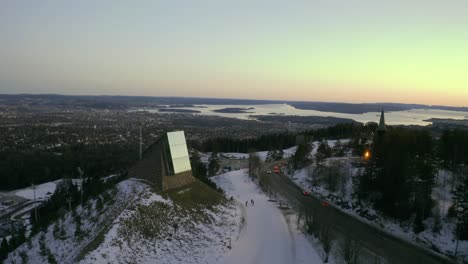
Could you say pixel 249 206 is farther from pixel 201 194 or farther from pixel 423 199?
pixel 423 199

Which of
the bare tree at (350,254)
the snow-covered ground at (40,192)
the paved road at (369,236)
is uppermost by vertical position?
the bare tree at (350,254)

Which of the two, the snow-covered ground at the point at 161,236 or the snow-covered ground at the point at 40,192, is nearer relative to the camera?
the snow-covered ground at the point at 161,236

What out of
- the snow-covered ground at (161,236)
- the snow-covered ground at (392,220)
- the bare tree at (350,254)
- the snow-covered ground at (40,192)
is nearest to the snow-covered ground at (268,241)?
the snow-covered ground at (161,236)

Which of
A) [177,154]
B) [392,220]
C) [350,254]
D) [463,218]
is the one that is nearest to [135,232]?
[177,154]

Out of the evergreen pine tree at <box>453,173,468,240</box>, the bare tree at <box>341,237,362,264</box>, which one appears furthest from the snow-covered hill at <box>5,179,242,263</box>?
the evergreen pine tree at <box>453,173,468,240</box>

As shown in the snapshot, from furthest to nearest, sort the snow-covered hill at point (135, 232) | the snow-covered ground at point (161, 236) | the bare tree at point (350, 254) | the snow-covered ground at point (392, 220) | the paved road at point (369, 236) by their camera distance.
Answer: the snow-covered ground at point (392, 220), the paved road at point (369, 236), the bare tree at point (350, 254), the snow-covered ground at point (161, 236), the snow-covered hill at point (135, 232)

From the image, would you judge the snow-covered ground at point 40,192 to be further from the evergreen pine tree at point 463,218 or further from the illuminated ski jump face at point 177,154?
the evergreen pine tree at point 463,218

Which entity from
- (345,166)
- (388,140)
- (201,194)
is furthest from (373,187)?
(201,194)

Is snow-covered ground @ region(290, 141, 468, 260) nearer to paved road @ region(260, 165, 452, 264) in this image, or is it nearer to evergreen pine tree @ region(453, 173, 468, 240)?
evergreen pine tree @ region(453, 173, 468, 240)
